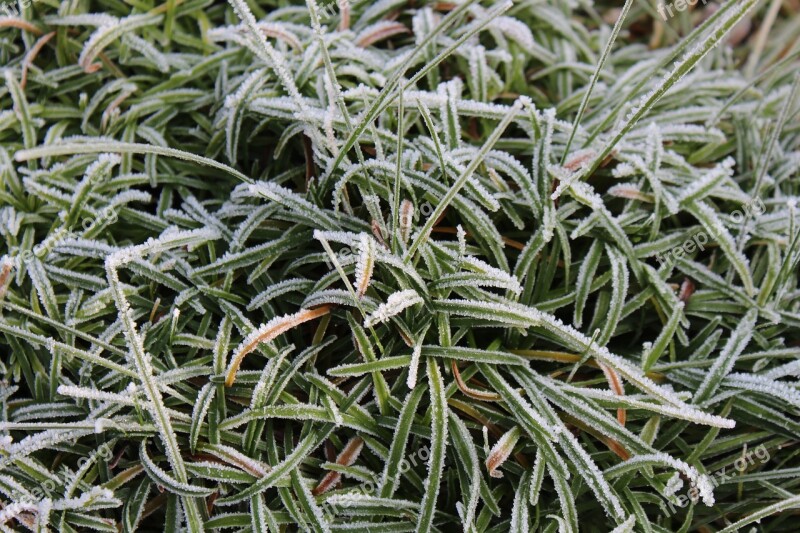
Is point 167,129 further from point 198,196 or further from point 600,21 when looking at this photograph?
point 600,21

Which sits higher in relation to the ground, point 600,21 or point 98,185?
point 600,21

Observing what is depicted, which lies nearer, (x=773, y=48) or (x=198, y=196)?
(x=198, y=196)

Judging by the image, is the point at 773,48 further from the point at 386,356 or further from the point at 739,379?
the point at 386,356

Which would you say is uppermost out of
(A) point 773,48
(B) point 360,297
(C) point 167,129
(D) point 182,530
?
(A) point 773,48

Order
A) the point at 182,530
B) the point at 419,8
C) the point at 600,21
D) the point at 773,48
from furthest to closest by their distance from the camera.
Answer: the point at 773,48 < the point at 600,21 < the point at 419,8 < the point at 182,530

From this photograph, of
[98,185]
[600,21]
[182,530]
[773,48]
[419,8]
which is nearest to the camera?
[182,530]

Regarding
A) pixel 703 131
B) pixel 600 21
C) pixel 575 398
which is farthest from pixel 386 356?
pixel 600 21
